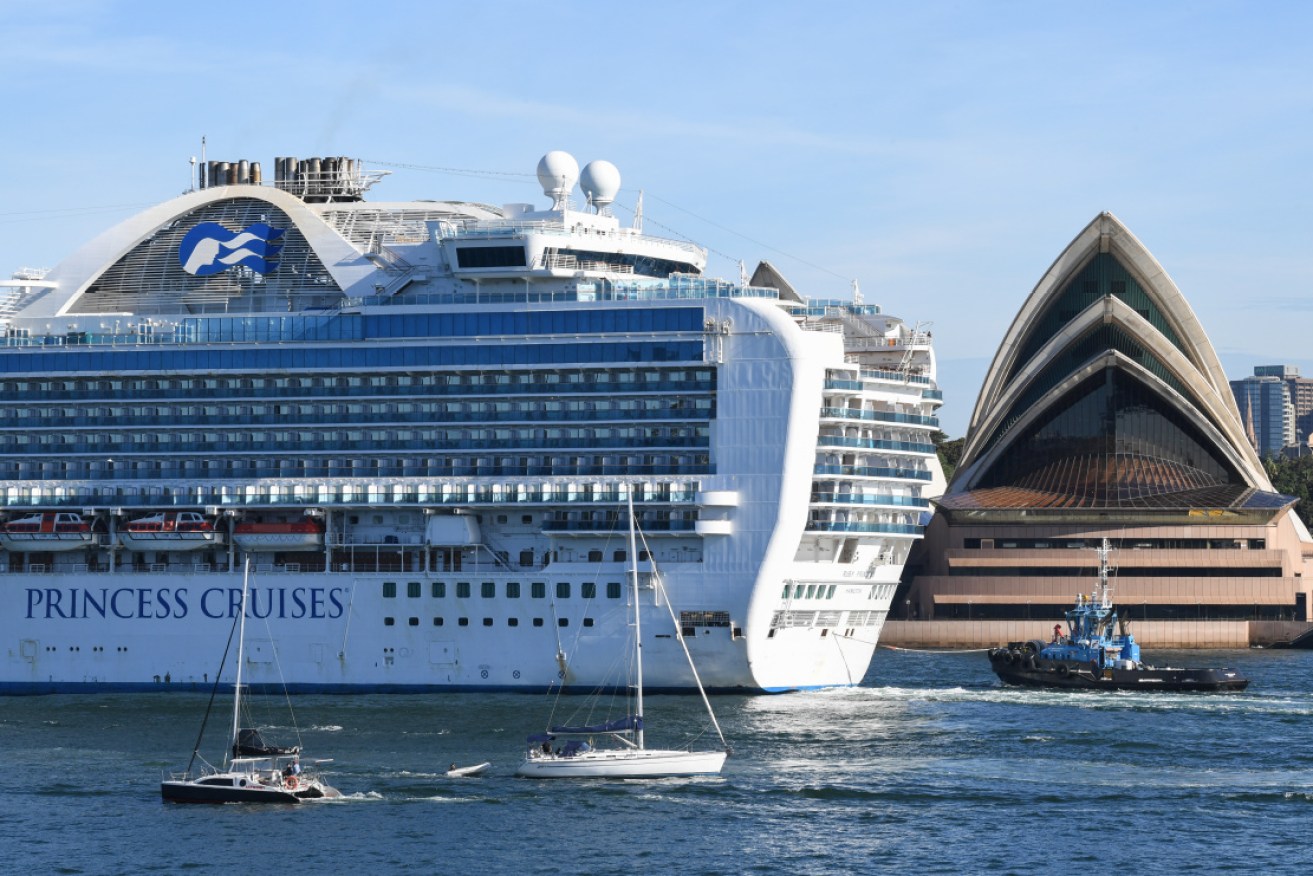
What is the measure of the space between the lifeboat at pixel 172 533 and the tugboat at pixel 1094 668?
25.6 m

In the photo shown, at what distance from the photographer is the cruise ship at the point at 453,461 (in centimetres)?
6356

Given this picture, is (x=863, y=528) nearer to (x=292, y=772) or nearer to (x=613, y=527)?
(x=613, y=527)

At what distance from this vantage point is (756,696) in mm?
63031

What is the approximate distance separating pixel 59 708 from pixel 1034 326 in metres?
58.4

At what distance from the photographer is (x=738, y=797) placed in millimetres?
47375

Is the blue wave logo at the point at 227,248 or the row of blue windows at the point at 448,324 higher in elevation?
the blue wave logo at the point at 227,248

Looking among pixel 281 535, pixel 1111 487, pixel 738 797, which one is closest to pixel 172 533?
pixel 281 535

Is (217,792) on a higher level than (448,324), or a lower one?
lower

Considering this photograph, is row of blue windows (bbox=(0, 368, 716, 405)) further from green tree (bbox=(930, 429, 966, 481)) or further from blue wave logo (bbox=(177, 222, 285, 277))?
green tree (bbox=(930, 429, 966, 481))

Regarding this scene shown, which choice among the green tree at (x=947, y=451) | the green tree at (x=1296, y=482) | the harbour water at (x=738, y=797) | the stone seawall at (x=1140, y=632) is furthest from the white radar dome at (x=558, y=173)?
the green tree at (x=1296, y=482)

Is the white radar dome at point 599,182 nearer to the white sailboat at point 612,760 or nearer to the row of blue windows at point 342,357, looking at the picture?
the row of blue windows at point 342,357

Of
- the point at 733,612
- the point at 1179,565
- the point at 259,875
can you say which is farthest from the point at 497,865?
the point at 1179,565

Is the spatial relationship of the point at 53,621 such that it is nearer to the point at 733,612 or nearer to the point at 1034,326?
the point at 733,612

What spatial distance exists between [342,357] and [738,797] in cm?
2485
